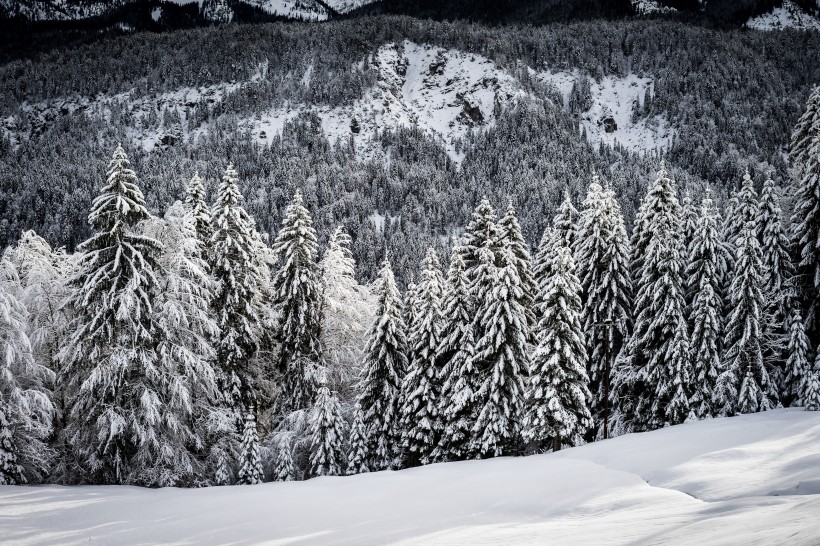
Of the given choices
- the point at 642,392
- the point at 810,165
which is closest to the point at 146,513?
the point at 642,392

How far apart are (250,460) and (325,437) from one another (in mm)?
4258

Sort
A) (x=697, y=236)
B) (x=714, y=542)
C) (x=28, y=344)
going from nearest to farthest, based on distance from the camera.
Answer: (x=714, y=542)
(x=28, y=344)
(x=697, y=236)

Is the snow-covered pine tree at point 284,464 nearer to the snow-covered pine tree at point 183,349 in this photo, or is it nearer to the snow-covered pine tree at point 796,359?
the snow-covered pine tree at point 183,349

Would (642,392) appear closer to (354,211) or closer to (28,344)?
(28,344)

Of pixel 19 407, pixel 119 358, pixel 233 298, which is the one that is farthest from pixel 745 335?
pixel 19 407

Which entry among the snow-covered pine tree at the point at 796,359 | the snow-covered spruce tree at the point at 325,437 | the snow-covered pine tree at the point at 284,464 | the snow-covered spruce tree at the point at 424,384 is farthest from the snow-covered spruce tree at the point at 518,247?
the snow-covered pine tree at the point at 284,464

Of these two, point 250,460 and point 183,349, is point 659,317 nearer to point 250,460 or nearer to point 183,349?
point 250,460

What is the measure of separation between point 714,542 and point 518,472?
8805 mm

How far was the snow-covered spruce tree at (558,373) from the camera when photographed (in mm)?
23516

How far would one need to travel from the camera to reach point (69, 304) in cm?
1945

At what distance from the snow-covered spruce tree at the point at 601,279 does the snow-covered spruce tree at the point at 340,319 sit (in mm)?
14080

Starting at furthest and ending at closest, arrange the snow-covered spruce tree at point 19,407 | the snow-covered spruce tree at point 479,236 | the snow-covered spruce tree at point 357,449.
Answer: the snow-covered spruce tree at point 479,236 < the snow-covered spruce tree at point 357,449 < the snow-covered spruce tree at point 19,407

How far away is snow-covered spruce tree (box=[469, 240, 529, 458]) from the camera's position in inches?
962

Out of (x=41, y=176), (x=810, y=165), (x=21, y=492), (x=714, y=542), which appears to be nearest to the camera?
(x=714, y=542)
